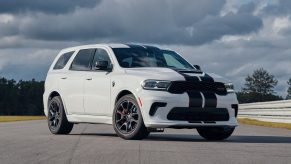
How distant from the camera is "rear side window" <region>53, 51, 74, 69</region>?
48.5ft

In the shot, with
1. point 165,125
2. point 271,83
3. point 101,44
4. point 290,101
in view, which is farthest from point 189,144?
point 271,83

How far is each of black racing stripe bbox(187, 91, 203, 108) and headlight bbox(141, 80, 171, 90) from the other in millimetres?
384

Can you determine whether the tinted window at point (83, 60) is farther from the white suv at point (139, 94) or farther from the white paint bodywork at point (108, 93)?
the white paint bodywork at point (108, 93)

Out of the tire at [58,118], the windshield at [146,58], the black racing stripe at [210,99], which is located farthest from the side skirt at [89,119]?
the black racing stripe at [210,99]

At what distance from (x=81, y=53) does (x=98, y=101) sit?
5.02 ft

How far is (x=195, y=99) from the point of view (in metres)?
11.9

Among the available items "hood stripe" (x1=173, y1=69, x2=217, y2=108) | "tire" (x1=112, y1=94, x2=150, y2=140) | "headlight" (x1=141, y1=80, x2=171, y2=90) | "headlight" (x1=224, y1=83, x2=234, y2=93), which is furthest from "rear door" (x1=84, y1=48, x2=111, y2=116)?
"headlight" (x1=224, y1=83, x2=234, y2=93)

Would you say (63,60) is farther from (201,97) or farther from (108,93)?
(201,97)


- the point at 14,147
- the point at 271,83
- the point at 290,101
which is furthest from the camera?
the point at 271,83

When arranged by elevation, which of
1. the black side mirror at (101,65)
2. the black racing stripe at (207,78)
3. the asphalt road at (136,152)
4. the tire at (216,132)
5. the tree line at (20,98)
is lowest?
the asphalt road at (136,152)

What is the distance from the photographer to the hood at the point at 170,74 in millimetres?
11914

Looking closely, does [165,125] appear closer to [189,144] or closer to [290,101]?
[189,144]

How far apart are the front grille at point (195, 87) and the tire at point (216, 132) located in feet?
2.61

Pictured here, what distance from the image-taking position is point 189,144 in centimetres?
1132
